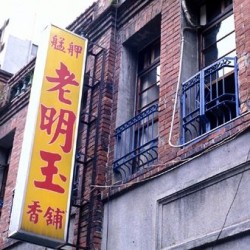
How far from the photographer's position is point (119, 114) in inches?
360

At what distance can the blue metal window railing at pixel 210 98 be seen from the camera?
732 centimetres

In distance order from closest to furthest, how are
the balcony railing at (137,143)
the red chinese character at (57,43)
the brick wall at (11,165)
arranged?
the balcony railing at (137,143) < the red chinese character at (57,43) < the brick wall at (11,165)

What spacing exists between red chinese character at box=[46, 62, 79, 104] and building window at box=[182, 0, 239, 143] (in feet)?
5.63

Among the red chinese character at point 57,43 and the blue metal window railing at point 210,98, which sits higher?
the red chinese character at point 57,43

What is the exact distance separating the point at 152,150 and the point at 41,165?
5.27 ft

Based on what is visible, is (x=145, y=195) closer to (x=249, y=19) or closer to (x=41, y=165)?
(x=41, y=165)

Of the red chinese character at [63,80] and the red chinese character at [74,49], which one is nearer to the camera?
the red chinese character at [63,80]

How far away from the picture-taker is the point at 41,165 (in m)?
7.87

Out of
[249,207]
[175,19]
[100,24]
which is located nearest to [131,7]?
[100,24]

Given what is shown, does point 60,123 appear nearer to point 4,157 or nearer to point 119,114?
point 119,114

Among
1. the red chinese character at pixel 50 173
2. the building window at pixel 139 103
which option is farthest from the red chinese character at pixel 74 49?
the red chinese character at pixel 50 173

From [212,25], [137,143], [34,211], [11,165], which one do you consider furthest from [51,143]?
[11,165]

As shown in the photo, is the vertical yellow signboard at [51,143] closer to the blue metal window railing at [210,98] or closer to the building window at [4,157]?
the blue metal window railing at [210,98]

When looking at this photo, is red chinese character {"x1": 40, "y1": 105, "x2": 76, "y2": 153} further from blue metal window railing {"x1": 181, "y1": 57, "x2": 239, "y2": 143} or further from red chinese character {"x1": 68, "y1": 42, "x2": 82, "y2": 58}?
blue metal window railing {"x1": 181, "y1": 57, "x2": 239, "y2": 143}
